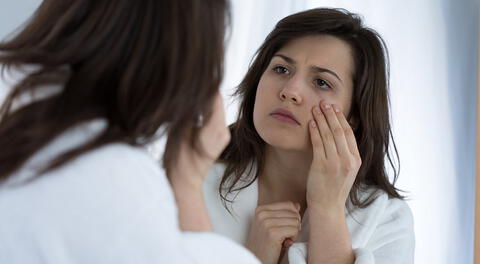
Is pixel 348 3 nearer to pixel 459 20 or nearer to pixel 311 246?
pixel 459 20

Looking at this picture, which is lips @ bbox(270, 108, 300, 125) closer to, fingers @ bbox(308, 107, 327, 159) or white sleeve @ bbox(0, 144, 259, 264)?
fingers @ bbox(308, 107, 327, 159)

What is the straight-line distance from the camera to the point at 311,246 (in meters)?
1.25

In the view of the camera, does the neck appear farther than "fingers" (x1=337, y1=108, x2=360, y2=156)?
Yes

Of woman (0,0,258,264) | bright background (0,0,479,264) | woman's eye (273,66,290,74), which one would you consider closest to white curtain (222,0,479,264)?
bright background (0,0,479,264)

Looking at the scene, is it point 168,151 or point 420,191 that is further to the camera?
point 420,191

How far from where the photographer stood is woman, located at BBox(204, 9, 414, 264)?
1.27m

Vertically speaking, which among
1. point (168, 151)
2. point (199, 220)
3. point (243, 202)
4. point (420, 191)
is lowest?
point (420, 191)

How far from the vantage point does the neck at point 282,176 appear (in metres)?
1.42

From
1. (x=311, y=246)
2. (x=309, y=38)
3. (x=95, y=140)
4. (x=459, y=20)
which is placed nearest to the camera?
(x=95, y=140)

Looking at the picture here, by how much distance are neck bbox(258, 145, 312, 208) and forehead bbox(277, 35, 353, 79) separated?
209mm

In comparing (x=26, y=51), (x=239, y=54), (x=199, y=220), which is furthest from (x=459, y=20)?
(x=26, y=51)

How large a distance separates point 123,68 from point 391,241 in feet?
2.73

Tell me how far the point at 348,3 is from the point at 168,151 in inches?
50.7

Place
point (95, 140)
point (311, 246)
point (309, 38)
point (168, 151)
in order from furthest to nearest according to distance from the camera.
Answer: point (309, 38), point (311, 246), point (168, 151), point (95, 140)
